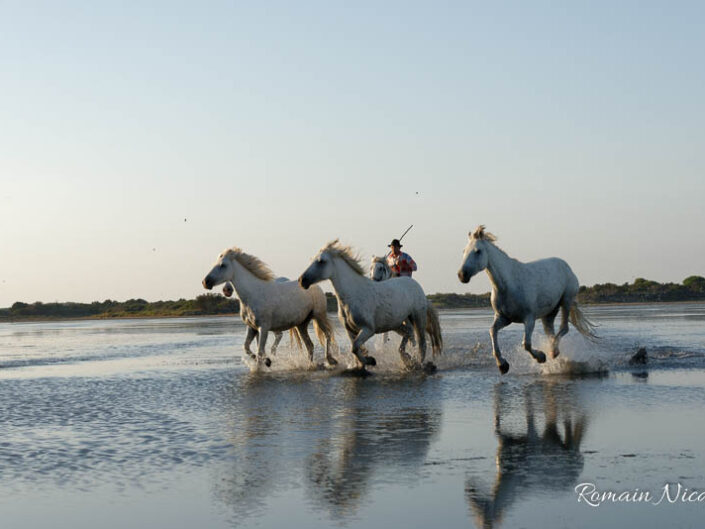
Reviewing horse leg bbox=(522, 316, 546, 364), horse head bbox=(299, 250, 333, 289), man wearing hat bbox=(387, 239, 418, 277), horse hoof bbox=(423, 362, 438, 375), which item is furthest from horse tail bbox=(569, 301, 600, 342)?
horse head bbox=(299, 250, 333, 289)

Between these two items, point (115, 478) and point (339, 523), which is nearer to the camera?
point (339, 523)

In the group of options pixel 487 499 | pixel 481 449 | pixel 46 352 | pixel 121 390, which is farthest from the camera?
pixel 46 352

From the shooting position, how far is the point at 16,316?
254 ft

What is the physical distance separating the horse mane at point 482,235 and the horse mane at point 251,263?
446 cm

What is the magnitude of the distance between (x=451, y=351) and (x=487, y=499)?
508 inches

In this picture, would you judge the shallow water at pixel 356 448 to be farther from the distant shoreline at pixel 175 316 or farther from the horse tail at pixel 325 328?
the distant shoreline at pixel 175 316

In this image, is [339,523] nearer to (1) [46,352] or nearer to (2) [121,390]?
(2) [121,390]

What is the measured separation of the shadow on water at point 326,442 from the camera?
17.8 ft

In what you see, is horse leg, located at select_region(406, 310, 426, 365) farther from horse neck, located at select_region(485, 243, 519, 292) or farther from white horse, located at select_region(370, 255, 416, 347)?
horse neck, located at select_region(485, 243, 519, 292)

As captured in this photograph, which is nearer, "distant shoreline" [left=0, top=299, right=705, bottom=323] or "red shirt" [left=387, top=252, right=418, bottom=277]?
"red shirt" [left=387, top=252, right=418, bottom=277]

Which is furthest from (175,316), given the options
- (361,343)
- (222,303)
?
(361,343)

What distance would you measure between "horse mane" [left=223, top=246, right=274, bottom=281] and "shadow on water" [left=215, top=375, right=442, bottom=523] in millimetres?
4174

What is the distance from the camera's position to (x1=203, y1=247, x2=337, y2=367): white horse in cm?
1512

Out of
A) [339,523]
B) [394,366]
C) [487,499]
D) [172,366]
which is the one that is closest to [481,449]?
[487,499]
